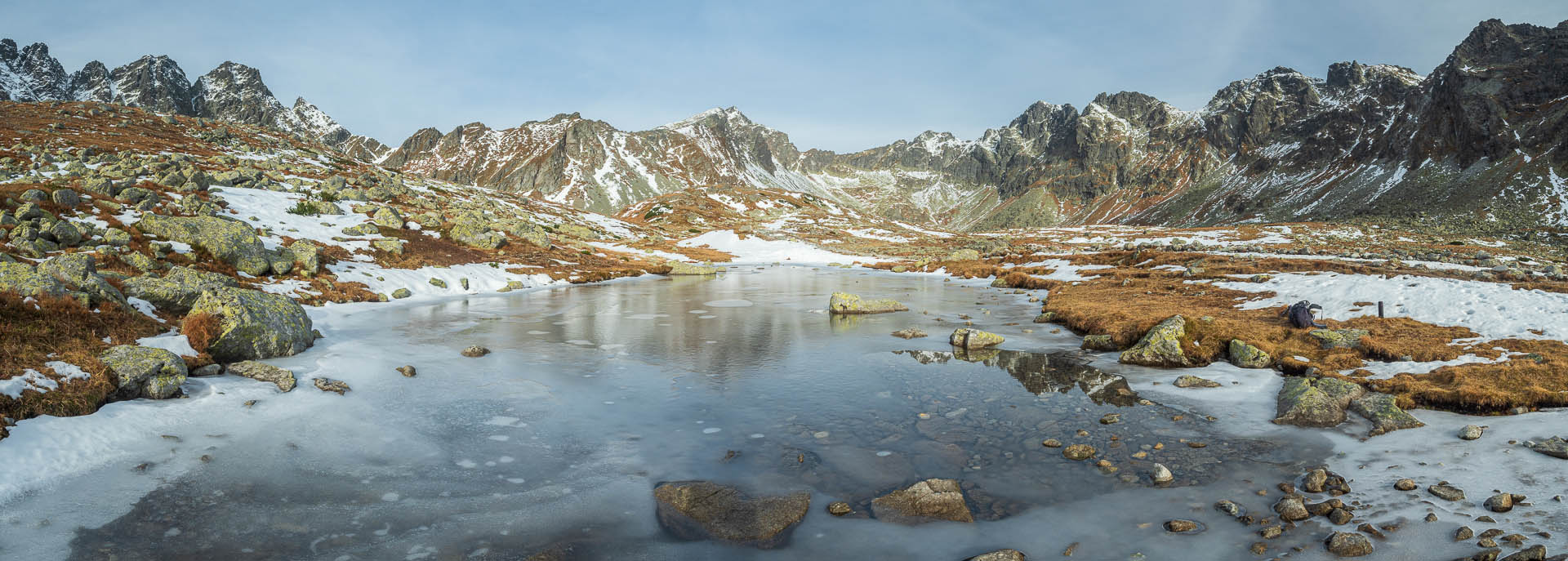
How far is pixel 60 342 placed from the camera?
11359 mm

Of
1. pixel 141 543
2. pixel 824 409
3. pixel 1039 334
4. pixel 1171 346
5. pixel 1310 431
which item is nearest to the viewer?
pixel 141 543

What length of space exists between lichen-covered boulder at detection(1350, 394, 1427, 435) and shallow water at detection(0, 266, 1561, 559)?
37.8 inches

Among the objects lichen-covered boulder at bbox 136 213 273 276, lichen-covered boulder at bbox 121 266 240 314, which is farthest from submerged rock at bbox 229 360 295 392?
lichen-covered boulder at bbox 136 213 273 276

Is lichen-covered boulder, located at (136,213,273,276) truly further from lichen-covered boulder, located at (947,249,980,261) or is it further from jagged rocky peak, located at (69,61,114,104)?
jagged rocky peak, located at (69,61,114,104)

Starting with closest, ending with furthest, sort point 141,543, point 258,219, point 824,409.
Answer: point 141,543 → point 824,409 → point 258,219

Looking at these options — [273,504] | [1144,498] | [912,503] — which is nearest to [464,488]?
[273,504]

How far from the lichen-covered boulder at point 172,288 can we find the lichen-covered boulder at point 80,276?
103 cm

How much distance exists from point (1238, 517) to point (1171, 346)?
10.0 metres

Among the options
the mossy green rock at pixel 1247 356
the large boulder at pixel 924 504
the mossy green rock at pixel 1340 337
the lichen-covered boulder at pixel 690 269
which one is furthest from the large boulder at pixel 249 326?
the lichen-covered boulder at pixel 690 269

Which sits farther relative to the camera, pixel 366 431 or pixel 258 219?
pixel 258 219

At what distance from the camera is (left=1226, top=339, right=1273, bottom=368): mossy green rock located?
1502 cm

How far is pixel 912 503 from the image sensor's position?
327 inches

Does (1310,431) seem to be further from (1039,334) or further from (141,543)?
(141,543)

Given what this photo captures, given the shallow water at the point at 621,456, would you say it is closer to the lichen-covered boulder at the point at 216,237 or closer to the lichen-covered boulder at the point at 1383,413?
the lichen-covered boulder at the point at 1383,413
